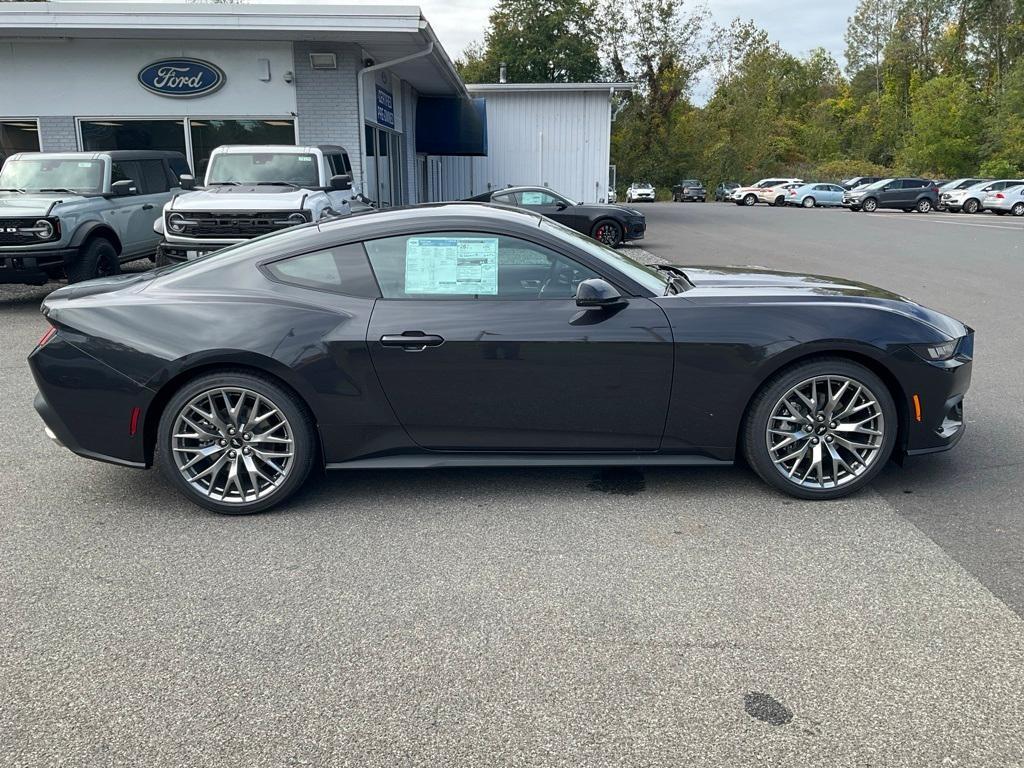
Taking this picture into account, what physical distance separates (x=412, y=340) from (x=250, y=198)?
7.55 meters

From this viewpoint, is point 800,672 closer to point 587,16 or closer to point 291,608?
point 291,608

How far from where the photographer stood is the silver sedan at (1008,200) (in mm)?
37375

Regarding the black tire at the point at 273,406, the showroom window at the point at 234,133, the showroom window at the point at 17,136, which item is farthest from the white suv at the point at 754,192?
the black tire at the point at 273,406

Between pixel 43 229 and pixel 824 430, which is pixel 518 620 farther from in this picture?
pixel 43 229

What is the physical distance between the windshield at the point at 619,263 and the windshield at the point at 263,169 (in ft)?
27.0

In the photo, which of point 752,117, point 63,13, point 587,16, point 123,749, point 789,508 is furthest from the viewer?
point 752,117

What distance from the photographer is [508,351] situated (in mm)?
4207

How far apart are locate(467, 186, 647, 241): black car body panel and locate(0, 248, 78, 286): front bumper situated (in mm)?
9047

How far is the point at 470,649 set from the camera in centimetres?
306

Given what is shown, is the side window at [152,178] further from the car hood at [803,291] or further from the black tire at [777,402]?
the black tire at [777,402]

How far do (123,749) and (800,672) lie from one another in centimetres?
212

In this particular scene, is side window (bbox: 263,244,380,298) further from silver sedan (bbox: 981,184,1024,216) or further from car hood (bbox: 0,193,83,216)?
silver sedan (bbox: 981,184,1024,216)

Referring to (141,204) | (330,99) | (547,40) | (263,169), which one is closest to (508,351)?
(263,169)

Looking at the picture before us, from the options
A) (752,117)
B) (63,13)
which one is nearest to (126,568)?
(63,13)
